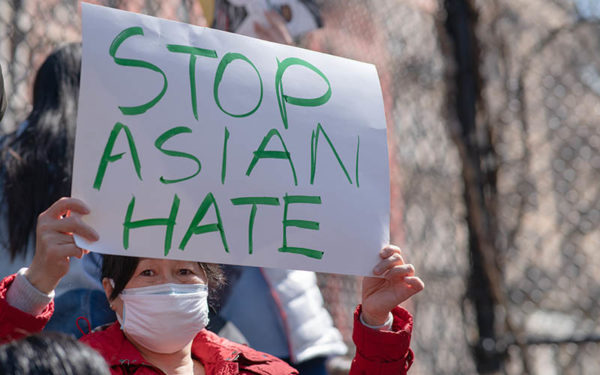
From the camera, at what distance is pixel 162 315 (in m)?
1.46

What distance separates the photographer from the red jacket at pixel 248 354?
1.48 meters

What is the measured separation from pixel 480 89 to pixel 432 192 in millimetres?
489

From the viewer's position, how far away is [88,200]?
1321 millimetres


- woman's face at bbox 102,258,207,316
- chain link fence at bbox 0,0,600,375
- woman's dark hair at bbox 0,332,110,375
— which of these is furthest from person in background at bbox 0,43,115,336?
chain link fence at bbox 0,0,600,375

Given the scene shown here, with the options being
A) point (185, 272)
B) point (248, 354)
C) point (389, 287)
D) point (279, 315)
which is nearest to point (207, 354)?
point (248, 354)

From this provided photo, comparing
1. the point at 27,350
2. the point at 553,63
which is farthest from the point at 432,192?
the point at 27,350

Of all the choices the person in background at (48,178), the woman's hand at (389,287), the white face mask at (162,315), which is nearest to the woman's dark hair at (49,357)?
the white face mask at (162,315)

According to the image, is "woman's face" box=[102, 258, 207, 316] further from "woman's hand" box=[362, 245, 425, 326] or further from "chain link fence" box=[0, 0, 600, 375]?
"chain link fence" box=[0, 0, 600, 375]

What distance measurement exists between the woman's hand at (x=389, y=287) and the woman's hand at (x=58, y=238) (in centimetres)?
61

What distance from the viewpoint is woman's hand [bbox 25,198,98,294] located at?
4.25ft

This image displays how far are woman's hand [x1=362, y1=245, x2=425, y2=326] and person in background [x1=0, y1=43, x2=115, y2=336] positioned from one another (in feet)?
2.49

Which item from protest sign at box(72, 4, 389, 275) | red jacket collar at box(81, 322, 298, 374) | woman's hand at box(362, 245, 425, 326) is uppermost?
protest sign at box(72, 4, 389, 275)

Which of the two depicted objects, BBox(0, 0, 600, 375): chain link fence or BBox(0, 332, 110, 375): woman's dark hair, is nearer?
BBox(0, 332, 110, 375): woman's dark hair

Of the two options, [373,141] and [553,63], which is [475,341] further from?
[373,141]
